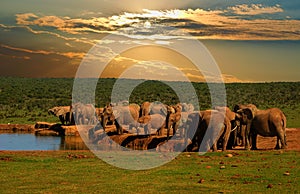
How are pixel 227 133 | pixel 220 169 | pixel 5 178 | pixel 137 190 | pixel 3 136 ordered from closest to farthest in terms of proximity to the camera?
pixel 137 190 < pixel 5 178 < pixel 220 169 < pixel 227 133 < pixel 3 136

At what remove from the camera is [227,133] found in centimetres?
2702

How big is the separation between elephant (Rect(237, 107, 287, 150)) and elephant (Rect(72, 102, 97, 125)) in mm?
22460

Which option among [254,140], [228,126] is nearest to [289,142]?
[254,140]

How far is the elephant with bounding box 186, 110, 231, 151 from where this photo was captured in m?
26.8

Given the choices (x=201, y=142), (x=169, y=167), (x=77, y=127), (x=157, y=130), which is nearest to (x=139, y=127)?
(x=157, y=130)

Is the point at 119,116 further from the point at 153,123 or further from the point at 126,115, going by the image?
the point at 153,123

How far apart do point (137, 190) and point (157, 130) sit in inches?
757

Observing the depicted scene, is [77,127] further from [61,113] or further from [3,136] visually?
[61,113]

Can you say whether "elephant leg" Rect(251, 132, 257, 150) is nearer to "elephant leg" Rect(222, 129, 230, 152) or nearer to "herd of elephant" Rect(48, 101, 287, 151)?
"herd of elephant" Rect(48, 101, 287, 151)

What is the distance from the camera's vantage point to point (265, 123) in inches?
1113

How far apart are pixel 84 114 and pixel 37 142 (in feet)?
47.6

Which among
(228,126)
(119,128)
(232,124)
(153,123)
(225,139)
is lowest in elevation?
(119,128)

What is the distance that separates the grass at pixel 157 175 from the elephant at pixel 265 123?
401 cm

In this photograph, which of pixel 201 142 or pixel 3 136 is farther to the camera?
pixel 3 136
